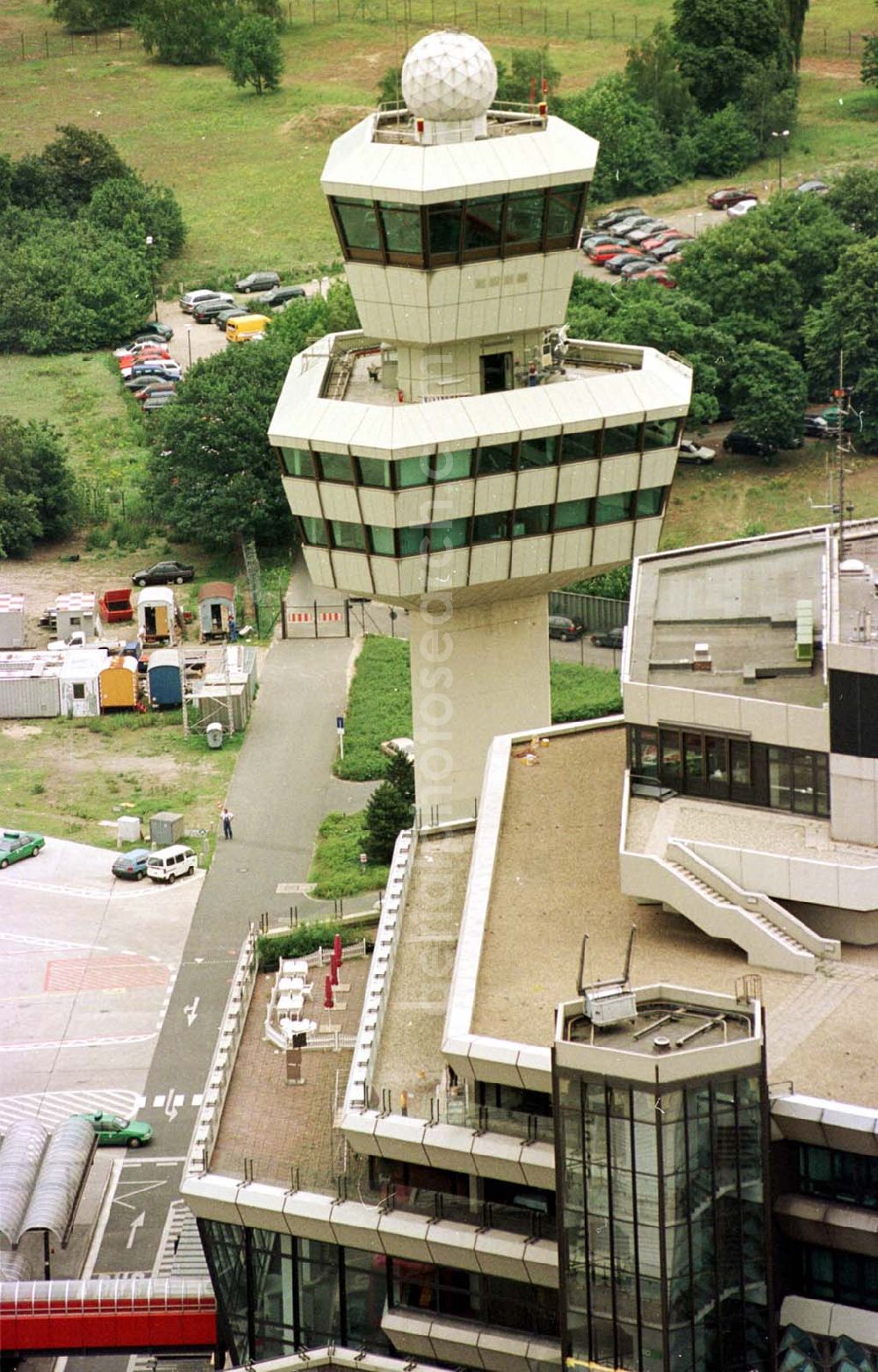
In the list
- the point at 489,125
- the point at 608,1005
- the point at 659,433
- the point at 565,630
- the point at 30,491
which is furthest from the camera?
the point at 30,491

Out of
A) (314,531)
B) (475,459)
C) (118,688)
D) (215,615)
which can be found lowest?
(215,615)

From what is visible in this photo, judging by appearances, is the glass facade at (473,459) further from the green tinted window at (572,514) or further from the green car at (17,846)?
the green car at (17,846)

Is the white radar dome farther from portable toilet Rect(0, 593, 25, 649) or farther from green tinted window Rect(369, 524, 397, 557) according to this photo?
portable toilet Rect(0, 593, 25, 649)

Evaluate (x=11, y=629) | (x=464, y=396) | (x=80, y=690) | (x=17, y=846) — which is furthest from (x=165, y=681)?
(x=464, y=396)

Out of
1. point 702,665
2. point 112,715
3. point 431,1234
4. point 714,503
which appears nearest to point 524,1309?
point 431,1234

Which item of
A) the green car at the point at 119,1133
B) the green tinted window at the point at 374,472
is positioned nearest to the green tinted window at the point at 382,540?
the green tinted window at the point at 374,472

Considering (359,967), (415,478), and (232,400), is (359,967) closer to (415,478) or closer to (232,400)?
(415,478)

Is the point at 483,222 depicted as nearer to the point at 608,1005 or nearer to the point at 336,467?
the point at 336,467
